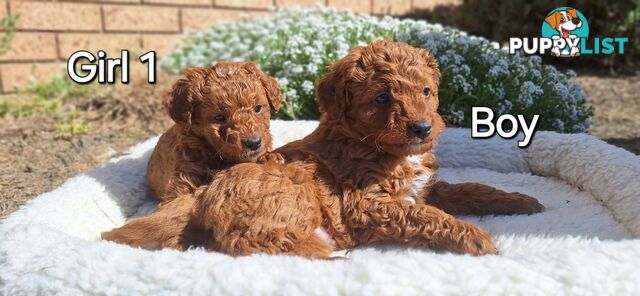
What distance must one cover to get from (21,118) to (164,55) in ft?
6.51

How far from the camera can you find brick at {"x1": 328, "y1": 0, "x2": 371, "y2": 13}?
26.2 ft

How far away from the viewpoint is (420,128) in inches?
87.2

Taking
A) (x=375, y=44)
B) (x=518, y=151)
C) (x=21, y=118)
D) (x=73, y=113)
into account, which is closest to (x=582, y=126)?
(x=518, y=151)

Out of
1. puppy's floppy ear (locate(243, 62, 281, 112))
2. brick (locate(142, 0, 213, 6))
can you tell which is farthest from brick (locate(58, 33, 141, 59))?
puppy's floppy ear (locate(243, 62, 281, 112))

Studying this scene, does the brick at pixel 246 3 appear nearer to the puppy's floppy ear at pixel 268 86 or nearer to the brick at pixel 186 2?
the brick at pixel 186 2

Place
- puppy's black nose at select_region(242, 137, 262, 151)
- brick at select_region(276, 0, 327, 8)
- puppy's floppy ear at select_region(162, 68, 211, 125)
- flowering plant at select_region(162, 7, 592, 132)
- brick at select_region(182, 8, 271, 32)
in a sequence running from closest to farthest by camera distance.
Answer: puppy's black nose at select_region(242, 137, 262, 151) → puppy's floppy ear at select_region(162, 68, 211, 125) → flowering plant at select_region(162, 7, 592, 132) → brick at select_region(182, 8, 271, 32) → brick at select_region(276, 0, 327, 8)

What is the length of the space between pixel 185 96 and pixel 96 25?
445 centimetres

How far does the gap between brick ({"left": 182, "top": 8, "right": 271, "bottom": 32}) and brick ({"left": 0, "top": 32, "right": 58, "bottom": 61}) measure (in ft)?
5.24

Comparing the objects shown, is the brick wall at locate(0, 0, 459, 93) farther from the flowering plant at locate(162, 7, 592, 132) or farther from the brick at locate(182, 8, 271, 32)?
the flowering plant at locate(162, 7, 592, 132)

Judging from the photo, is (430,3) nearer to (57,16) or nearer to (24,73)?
(57,16)

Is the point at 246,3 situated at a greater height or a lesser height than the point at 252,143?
greater

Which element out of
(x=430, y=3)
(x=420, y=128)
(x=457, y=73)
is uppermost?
(x=430, y=3)

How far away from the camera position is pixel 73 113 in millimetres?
5578

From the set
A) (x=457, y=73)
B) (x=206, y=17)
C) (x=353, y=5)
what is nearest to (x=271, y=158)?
(x=457, y=73)
